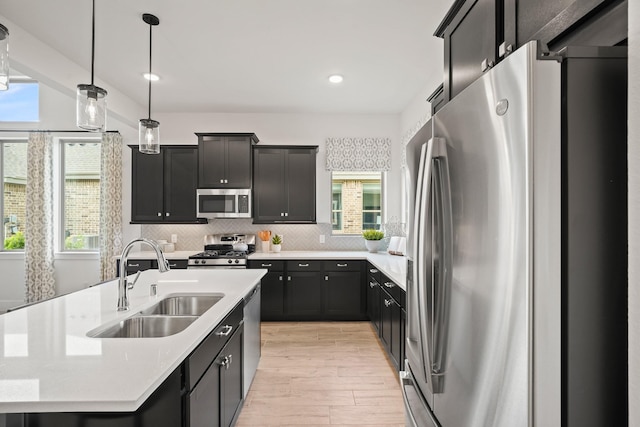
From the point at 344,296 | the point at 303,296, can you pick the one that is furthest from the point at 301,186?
the point at 344,296

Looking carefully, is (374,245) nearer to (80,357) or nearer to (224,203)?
(224,203)

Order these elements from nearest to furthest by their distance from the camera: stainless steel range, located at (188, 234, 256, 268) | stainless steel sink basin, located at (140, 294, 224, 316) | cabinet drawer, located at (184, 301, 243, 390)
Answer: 1. cabinet drawer, located at (184, 301, 243, 390)
2. stainless steel sink basin, located at (140, 294, 224, 316)
3. stainless steel range, located at (188, 234, 256, 268)

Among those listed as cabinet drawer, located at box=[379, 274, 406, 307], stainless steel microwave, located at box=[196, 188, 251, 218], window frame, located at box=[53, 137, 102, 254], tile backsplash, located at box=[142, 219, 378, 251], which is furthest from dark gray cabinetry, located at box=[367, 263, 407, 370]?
window frame, located at box=[53, 137, 102, 254]

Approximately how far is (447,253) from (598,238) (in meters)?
0.39

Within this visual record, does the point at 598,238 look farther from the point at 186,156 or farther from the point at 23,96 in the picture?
the point at 23,96

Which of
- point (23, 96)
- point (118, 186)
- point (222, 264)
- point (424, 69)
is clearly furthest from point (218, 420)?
point (23, 96)

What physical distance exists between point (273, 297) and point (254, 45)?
2.93 m

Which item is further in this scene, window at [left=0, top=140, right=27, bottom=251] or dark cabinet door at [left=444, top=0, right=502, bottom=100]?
window at [left=0, top=140, right=27, bottom=251]

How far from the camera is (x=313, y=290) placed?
4.36m

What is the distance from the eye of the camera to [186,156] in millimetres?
4625

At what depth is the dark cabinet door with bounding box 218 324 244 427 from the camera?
1.79 m

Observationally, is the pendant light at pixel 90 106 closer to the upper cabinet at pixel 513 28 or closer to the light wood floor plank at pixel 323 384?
the upper cabinet at pixel 513 28

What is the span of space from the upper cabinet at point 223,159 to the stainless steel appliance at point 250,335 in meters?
2.21

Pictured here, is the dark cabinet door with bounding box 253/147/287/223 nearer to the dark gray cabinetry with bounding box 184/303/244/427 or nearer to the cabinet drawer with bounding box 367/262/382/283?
the cabinet drawer with bounding box 367/262/382/283
